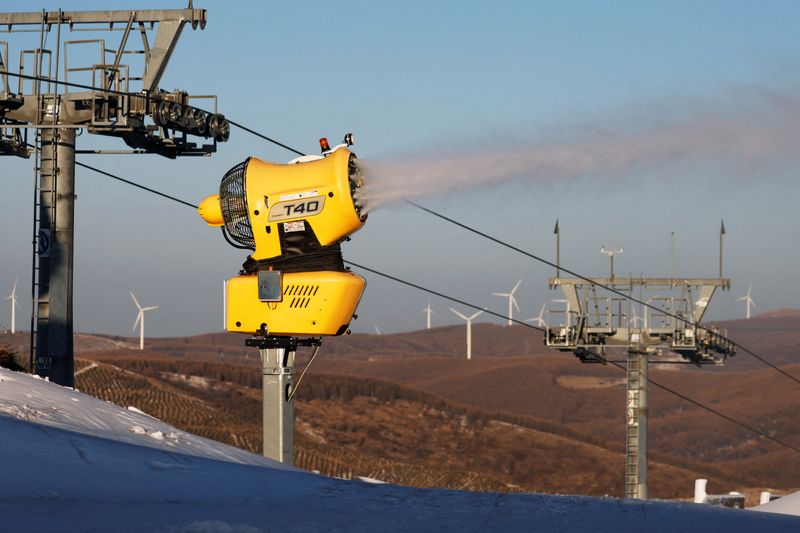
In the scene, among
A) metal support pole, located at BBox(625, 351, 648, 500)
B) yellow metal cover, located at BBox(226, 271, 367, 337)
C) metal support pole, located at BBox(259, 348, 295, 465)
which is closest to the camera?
yellow metal cover, located at BBox(226, 271, 367, 337)

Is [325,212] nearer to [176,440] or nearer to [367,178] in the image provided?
[367,178]

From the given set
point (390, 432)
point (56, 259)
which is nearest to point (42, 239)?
point (56, 259)

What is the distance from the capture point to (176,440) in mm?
13469

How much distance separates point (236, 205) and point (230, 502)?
9206mm

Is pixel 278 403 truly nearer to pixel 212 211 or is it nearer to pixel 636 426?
pixel 212 211

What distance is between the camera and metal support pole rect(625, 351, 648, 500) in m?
50.5

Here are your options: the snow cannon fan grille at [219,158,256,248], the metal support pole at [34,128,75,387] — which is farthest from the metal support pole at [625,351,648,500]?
the snow cannon fan grille at [219,158,256,248]

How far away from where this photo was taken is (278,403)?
65.9ft

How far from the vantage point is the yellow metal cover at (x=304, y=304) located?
18969 millimetres

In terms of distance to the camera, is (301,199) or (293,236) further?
(293,236)

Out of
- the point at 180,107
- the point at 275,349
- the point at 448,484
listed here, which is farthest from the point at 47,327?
the point at 448,484

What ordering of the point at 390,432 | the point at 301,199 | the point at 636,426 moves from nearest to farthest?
the point at 301,199
the point at 636,426
the point at 390,432

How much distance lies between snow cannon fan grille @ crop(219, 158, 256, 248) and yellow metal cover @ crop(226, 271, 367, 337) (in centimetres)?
63

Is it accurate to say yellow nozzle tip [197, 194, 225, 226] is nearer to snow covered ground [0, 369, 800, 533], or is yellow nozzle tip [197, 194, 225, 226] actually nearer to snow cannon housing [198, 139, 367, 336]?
snow cannon housing [198, 139, 367, 336]
